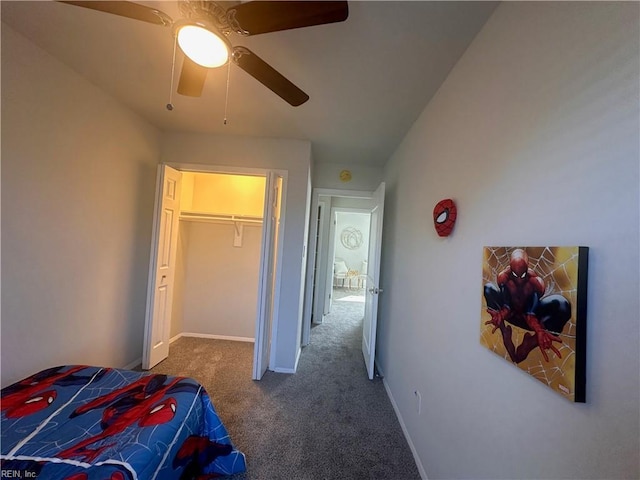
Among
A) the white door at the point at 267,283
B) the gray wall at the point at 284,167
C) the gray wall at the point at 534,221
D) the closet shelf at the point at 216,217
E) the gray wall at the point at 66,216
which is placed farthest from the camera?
the closet shelf at the point at 216,217

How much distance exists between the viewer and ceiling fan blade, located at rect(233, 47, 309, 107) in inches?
47.4

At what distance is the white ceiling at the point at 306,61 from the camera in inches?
52.1

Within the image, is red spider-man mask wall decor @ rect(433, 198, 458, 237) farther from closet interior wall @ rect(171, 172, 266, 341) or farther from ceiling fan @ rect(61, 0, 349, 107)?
closet interior wall @ rect(171, 172, 266, 341)

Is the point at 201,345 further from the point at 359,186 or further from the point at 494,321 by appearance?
the point at 494,321

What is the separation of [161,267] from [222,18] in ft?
8.08

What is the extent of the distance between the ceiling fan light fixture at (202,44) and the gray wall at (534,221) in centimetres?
122

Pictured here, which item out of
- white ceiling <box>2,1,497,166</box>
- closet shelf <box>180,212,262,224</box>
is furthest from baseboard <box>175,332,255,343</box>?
white ceiling <box>2,1,497,166</box>

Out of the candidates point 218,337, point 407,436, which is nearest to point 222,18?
point 407,436

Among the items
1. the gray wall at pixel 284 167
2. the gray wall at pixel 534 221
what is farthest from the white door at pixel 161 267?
the gray wall at pixel 534 221

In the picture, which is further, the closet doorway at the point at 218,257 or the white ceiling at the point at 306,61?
the closet doorway at the point at 218,257

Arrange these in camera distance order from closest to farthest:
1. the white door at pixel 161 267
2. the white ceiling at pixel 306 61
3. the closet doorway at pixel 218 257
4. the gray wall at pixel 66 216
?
1. the white ceiling at pixel 306 61
2. the gray wall at pixel 66 216
3. the white door at pixel 161 267
4. the closet doorway at pixel 218 257

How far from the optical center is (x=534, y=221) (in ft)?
2.93

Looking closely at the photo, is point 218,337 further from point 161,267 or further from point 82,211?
point 82,211

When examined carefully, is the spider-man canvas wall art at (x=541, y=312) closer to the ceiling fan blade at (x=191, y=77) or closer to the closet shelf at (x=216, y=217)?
the ceiling fan blade at (x=191, y=77)
